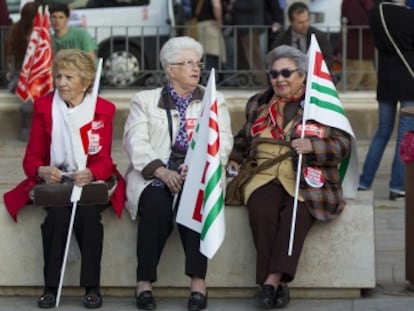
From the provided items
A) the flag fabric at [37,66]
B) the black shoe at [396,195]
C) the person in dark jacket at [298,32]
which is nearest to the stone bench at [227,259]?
the black shoe at [396,195]

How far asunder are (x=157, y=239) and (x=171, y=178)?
0.34m

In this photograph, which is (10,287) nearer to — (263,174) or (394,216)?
(263,174)

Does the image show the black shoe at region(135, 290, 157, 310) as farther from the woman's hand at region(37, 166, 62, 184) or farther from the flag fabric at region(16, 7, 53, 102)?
the flag fabric at region(16, 7, 53, 102)

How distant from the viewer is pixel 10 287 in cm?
850

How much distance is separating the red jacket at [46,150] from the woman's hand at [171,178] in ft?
0.95

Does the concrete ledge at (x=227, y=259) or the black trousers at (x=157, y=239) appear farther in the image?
the concrete ledge at (x=227, y=259)

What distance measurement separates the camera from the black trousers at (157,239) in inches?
318

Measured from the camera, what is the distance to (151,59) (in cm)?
1543

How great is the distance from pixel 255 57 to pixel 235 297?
698 cm

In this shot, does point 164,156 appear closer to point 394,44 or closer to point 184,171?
point 184,171

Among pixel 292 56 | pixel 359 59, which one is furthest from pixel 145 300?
pixel 359 59

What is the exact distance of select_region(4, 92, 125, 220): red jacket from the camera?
27.2 ft

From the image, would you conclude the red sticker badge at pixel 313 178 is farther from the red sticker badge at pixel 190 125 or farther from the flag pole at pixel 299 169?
the red sticker badge at pixel 190 125

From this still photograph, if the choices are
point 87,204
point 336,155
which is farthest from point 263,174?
point 87,204
